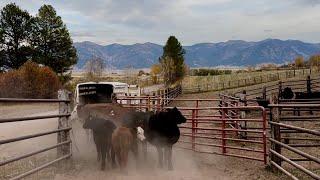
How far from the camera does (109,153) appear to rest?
11.0 meters

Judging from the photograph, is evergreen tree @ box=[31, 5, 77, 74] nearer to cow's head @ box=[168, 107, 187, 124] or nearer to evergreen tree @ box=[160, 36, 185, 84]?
evergreen tree @ box=[160, 36, 185, 84]

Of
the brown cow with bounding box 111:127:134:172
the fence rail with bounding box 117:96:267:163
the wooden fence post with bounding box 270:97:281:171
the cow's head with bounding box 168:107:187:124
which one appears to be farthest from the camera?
the fence rail with bounding box 117:96:267:163

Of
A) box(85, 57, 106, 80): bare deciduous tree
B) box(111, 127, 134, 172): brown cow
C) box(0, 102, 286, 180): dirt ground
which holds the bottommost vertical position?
box(0, 102, 286, 180): dirt ground

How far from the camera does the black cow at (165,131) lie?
35.4ft

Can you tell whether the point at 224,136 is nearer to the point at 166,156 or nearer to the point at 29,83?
the point at 166,156

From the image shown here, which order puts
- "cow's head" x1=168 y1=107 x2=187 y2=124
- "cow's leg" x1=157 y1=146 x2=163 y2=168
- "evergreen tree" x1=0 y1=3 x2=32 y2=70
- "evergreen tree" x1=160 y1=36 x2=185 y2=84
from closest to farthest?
"cow's head" x1=168 y1=107 x2=187 y2=124 < "cow's leg" x1=157 y1=146 x2=163 y2=168 < "evergreen tree" x1=0 y1=3 x2=32 y2=70 < "evergreen tree" x1=160 y1=36 x2=185 y2=84

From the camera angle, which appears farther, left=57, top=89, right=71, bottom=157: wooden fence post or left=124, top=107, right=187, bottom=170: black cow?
left=57, top=89, right=71, bottom=157: wooden fence post

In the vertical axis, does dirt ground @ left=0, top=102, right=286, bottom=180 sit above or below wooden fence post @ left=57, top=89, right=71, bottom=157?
below

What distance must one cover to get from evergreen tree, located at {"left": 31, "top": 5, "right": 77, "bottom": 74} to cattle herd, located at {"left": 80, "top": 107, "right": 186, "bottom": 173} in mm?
52729

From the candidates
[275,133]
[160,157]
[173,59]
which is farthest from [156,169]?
[173,59]

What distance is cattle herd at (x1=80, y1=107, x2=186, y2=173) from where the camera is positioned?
10.4 meters

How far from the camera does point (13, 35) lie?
60.4m

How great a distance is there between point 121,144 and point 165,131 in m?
1.06

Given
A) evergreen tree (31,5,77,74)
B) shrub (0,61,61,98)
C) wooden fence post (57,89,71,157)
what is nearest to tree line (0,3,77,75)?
evergreen tree (31,5,77,74)
